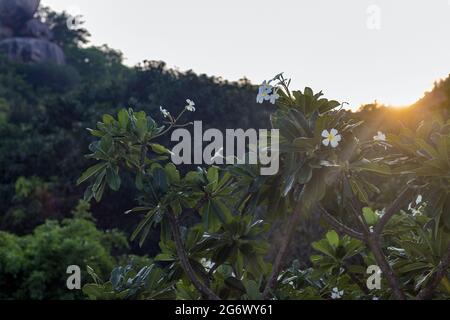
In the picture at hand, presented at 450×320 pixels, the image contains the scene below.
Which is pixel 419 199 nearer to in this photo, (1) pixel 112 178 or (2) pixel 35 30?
(1) pixel 112 178

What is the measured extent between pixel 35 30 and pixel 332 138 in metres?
40.5

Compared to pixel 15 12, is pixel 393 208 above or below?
below

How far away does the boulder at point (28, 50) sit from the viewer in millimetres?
38094

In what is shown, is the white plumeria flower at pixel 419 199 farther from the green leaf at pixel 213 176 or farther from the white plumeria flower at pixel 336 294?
the green leaf at pixel 213 176

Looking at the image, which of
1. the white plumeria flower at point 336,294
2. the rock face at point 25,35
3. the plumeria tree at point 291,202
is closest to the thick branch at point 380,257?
the plumeria tree at point 291,202

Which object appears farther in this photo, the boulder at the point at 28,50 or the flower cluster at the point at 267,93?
the boulder at the point at 28,50

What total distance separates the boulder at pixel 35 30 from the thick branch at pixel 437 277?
4032 centimetres

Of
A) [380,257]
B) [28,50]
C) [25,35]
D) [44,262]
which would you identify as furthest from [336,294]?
[25,35]

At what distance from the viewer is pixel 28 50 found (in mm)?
38688

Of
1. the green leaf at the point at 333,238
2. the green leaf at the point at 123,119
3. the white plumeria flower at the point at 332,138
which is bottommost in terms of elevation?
the green leaf at the point at 333,238

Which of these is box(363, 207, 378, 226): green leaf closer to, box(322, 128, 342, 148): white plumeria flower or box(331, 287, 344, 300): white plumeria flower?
box(331, 287, 344, 300): white plumeria flower

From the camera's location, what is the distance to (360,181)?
10.8 ft

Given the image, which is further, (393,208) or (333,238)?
(333,238)
